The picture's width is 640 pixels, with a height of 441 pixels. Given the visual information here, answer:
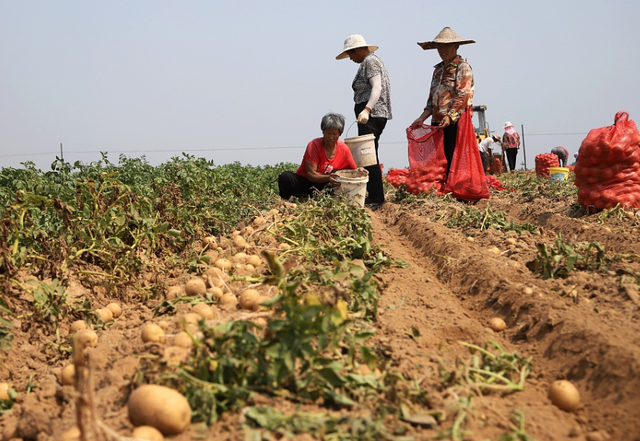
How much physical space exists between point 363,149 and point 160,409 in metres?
5.09

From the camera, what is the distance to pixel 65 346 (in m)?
2.95

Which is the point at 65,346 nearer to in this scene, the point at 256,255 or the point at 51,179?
the point at 256,255

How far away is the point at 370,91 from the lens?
683 cm

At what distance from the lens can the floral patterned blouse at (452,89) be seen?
6.92m

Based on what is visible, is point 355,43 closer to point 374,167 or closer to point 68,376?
point 374,167

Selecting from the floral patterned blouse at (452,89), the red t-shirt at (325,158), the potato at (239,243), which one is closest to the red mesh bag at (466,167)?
the floral patterned blouse at (452,89)

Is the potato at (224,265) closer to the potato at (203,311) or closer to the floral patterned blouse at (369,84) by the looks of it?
the potato at (203,311)

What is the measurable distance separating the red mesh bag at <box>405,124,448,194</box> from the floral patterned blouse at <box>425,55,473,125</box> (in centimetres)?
29

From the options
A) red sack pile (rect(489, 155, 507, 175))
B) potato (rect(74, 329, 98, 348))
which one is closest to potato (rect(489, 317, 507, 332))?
potato (rect(74, 329, 98, 348))

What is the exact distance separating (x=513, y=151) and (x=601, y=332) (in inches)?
595

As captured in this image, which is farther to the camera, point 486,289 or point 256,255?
point 256,255

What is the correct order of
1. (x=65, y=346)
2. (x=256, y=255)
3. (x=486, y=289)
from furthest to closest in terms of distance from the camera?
(x=256, y=255) → (x=486, y=289) → (x=65, y=346)

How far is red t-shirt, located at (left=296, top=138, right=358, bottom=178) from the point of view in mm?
6164

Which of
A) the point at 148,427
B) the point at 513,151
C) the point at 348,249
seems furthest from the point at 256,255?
the point at 513,151
